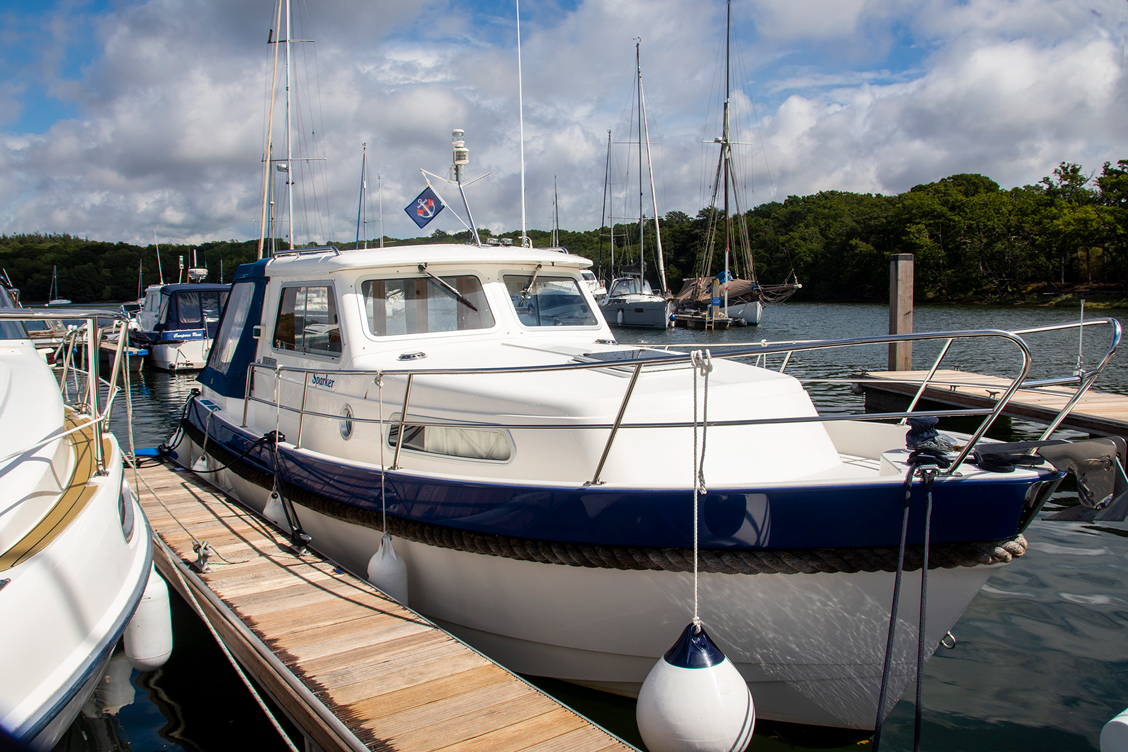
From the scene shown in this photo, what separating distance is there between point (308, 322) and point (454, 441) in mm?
1834

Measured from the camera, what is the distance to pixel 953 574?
3031 millimetres

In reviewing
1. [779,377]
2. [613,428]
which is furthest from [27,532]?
[779,377]

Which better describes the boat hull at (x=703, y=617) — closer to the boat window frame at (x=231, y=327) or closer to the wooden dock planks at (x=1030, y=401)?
the boat window frame at (x=231, y=327)

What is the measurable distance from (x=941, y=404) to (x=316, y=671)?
923 cm

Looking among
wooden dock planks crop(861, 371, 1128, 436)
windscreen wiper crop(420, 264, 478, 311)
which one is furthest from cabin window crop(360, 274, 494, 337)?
wooden dock planks crop(861, 371, 1128, 436)

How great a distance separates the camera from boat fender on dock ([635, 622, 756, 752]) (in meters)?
2.67

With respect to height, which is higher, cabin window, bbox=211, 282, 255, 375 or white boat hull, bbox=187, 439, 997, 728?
cabin window, bbox=211, 282, 255, 375

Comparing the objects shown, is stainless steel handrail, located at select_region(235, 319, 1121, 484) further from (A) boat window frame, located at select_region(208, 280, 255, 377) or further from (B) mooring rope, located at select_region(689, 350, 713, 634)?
(A) boat window frame, located at select_region(208, 280, 255, 377)

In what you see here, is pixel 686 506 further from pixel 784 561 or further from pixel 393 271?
pixel 393 271

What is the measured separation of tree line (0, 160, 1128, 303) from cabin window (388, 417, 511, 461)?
41.9m

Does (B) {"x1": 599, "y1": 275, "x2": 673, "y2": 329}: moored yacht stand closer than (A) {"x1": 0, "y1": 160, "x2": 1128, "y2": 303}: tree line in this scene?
Yes

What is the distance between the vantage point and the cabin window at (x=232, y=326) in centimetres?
602

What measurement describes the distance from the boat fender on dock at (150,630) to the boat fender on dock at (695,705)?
105 inches

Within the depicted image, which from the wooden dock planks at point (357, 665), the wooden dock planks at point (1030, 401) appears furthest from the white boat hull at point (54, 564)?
the wooden dock planks at point (1030, 401)
